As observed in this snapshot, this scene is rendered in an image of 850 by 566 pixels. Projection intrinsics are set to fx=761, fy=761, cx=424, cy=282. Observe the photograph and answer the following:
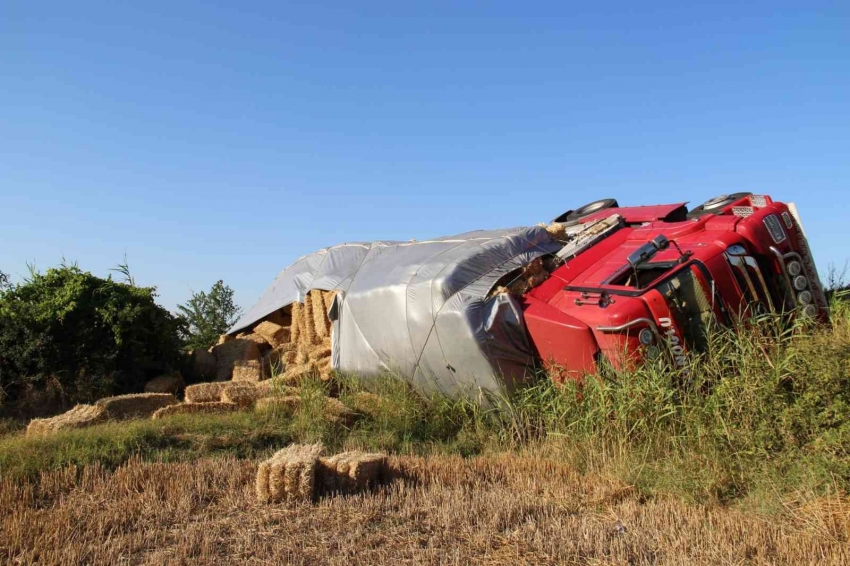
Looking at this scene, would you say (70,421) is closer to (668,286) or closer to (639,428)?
(639,428)

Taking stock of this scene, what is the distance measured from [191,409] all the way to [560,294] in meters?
4.49

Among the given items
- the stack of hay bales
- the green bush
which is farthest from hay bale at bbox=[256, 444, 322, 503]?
the green bush

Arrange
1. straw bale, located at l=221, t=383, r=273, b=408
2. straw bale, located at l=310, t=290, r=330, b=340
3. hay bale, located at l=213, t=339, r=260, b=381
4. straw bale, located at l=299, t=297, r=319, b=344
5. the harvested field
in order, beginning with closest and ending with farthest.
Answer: the harvested field
straw bale, located at l=221, t=383, r=273, b=408
straw bale, located at l=310, t=290, r=330, b=340
straw bale, located at l=299, t=297, r=319, b=344
hay bale, located at l=213, t=339, r=260, b=381

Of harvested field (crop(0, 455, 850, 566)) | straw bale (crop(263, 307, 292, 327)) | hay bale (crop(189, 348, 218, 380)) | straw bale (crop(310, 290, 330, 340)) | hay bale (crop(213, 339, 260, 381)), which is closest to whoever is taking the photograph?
harvested field (crop(0, 455, 850, 566))

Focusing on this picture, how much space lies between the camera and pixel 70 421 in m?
8.23

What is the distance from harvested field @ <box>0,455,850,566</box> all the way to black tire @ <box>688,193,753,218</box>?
17.9 ft

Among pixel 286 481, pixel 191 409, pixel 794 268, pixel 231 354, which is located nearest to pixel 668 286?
pixel 794 268

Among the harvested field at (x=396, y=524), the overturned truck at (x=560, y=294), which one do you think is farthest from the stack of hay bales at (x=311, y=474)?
the overturned truck at (x=560, y=294)

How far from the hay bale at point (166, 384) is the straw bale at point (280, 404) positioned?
256cm

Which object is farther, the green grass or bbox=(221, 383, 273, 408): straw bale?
bbox=(221, 383, 273, 408): straw bale

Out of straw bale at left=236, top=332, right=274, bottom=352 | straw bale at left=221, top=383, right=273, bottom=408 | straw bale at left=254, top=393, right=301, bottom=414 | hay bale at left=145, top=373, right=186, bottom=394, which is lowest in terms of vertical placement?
straw bale at left=254, top=393, right=301, bottom=414

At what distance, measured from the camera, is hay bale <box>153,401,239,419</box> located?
28.7ft

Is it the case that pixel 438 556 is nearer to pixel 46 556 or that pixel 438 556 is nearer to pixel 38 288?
pixel 46 556

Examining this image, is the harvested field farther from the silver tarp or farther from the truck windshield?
the truck windshield
